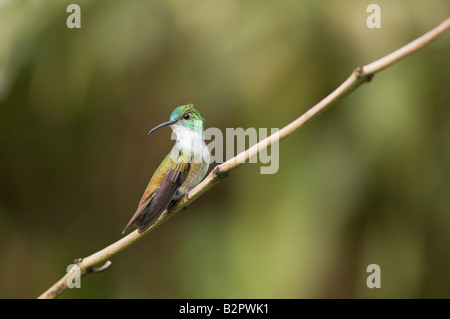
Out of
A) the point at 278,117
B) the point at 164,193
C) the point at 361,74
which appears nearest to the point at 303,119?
the point at 361,74

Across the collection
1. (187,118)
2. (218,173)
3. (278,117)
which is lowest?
(218,173)

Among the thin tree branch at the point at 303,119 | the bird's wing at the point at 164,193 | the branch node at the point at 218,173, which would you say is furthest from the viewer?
the bird's wing at the point at 164,193

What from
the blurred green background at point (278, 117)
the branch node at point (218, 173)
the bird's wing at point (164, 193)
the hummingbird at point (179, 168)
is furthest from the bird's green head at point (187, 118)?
the blurred green background at point (278, 117)

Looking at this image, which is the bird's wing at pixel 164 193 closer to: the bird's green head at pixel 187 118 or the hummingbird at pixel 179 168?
the hummingbird at pixel 179 168

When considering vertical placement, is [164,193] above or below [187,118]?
below

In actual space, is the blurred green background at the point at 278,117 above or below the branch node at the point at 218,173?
above

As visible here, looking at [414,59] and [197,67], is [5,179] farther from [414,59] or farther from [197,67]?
[414,59]

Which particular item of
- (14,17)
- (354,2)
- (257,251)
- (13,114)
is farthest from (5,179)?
(354,2)

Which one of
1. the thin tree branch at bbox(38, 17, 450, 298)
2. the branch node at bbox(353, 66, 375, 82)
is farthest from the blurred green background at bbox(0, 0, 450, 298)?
the branch node at bbox(353, 66, 375, 82)

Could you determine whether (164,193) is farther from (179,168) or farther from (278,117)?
(278,117)
